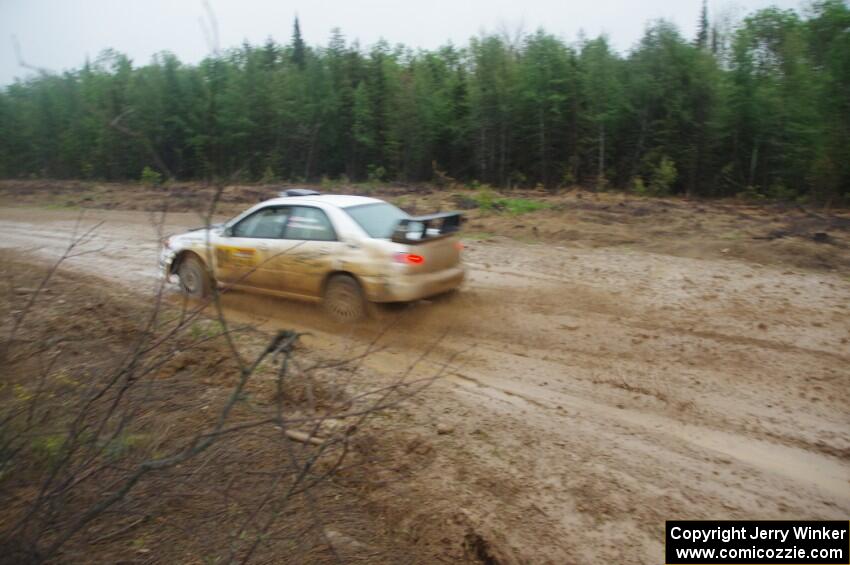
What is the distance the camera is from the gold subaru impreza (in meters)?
7.59

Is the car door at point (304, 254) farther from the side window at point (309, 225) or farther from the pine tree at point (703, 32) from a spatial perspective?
the pine tree at point (703, 32)

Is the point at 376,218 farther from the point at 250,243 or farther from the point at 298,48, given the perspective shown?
the point at 298,48

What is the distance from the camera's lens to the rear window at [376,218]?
7840 millimetres

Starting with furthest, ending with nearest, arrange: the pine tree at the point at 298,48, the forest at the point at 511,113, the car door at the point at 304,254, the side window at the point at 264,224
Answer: the pine tree at the point at 298,48
the forest at the point at 511,113
the side window at the point at 264,224
the car door at the point at 304,254

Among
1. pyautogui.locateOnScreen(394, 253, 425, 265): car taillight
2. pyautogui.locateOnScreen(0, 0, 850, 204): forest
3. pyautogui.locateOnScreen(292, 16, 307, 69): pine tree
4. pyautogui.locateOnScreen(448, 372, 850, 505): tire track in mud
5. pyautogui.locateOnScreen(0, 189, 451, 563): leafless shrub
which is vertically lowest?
pyautogui.locateOnScreen(448, 372, 850, 505): tire track in mud

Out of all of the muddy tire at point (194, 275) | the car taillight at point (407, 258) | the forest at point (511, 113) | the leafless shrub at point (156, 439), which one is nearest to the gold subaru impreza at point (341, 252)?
the car taillight at point (407, 258)

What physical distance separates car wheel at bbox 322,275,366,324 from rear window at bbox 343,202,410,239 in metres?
0.67

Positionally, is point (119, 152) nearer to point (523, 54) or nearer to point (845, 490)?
point (523, 54)

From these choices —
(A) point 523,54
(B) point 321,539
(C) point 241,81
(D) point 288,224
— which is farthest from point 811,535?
(C) point 241,81

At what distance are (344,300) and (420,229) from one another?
52.0 inches

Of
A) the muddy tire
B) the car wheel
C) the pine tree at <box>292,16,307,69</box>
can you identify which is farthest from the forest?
the car wheel

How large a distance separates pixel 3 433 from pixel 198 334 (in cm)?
347

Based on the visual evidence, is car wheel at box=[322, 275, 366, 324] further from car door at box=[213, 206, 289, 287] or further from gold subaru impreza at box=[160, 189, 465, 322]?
car door at box=[213, 206, 289, 287]

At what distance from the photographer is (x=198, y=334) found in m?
6.68
